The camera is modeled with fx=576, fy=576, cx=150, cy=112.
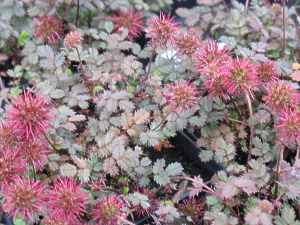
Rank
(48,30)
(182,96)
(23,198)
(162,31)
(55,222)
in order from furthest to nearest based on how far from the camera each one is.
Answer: (48,30)
(162,31)
(182,96)
(55,222)
(23,198)

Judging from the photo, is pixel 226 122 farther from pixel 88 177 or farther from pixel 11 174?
pixel 11 174

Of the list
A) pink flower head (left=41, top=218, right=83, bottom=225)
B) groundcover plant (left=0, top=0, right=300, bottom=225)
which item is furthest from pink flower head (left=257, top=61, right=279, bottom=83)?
pink flower head (left=41, top=218, right=83, bottom=225)

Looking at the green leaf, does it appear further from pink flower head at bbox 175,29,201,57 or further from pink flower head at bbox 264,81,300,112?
pink flower head at bbox 264,81,300,112

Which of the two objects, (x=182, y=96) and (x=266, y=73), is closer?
(x=182, y=96)

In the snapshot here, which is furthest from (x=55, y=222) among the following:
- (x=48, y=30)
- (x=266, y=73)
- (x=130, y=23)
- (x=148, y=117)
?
(x=130, y=23)

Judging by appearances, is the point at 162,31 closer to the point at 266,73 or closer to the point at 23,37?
the point at 266,73

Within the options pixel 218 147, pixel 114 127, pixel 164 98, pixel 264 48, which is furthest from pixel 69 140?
pixel 264 48

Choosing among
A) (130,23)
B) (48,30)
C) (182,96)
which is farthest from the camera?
(130,23)
